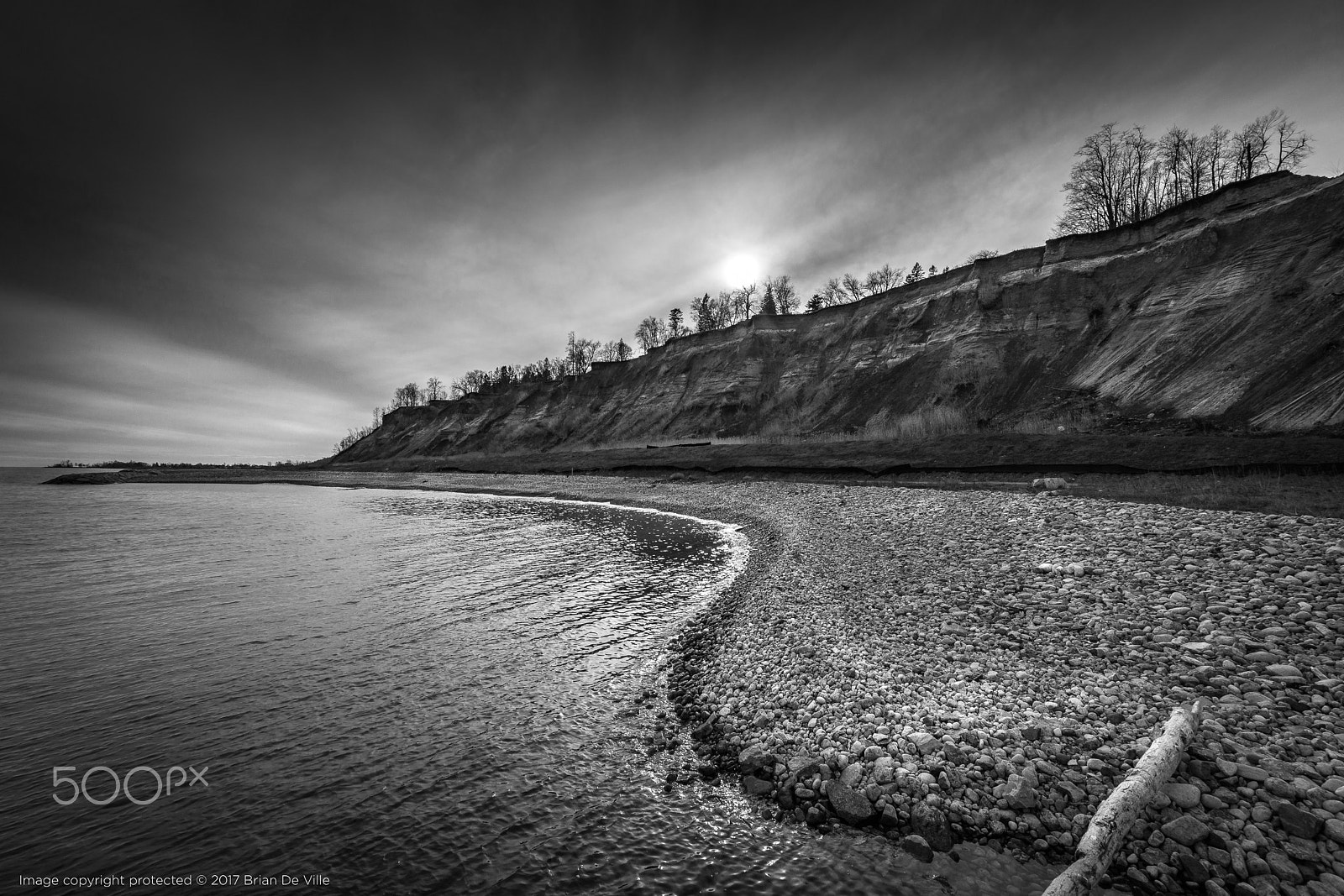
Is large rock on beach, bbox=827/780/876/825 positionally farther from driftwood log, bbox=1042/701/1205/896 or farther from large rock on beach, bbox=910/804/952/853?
driftwood log, bbox=1042/701/1205/896

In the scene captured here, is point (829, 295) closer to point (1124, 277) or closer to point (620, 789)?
point (1124, 277)

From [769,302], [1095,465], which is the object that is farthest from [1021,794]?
[769,302]

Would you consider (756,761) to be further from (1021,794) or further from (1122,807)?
(1122,807)

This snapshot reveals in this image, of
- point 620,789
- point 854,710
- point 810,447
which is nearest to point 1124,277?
point 810,447

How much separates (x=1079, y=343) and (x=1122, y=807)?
45736 mm

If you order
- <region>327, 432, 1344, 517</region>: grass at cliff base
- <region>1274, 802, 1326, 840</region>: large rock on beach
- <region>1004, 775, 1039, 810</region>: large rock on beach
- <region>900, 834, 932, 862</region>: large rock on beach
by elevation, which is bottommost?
<region>900, 834, 932, 862</region>: large rock on beach

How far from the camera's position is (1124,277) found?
1516 inches

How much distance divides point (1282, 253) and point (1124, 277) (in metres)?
10.1

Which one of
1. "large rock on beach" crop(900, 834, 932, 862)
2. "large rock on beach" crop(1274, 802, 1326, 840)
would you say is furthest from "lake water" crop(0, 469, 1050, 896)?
"large rock on beach" crop(1274, 802, 1326, 840)

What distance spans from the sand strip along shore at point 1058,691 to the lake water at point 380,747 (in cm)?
60

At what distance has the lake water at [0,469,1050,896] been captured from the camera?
4.56m

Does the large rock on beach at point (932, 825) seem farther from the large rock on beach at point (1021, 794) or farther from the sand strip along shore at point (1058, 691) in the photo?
the large rock on beach at point (1021, 794)

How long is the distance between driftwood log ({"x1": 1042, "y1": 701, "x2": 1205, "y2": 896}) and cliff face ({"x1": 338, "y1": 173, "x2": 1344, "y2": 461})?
26.3m

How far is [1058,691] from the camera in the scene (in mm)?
6219
